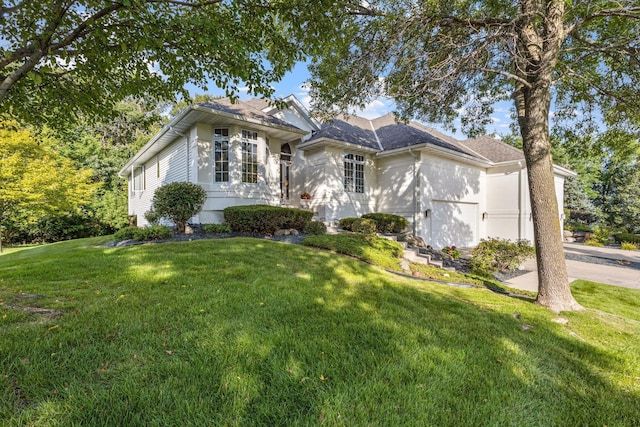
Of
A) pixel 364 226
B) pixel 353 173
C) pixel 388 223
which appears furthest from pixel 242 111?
pixel 388 223

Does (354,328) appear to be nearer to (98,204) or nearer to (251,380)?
(251,380)

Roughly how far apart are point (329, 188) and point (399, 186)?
11.2ft

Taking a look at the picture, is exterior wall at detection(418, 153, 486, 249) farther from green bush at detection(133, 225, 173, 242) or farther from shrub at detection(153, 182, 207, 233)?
green bush at detection(133, 225, 173, 242)

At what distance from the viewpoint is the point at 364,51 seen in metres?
6.62

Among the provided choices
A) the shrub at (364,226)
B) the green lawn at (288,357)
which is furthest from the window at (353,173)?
the green lawn at (288,357)

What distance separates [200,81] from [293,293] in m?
4.18

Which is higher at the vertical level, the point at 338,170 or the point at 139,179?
the point at 139,179

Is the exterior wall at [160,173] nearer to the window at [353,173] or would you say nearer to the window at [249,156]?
the window at [249,156]

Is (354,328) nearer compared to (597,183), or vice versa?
(354,328)

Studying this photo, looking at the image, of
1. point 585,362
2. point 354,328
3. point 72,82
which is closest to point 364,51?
point 72,82

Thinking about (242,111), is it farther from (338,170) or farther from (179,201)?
(338,170)

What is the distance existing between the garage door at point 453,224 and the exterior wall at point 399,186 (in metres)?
1.19

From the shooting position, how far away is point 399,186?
13.1m

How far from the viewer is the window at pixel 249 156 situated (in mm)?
10711
